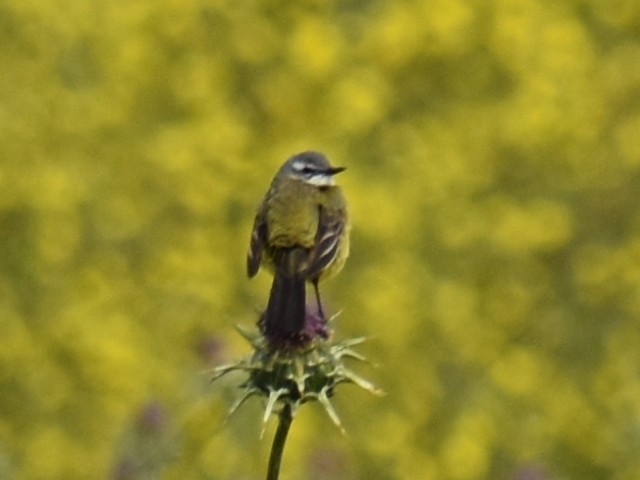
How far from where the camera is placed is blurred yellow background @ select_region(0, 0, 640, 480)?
877 cm

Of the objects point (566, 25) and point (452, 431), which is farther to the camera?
point (566, 25)

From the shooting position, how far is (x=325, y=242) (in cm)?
422

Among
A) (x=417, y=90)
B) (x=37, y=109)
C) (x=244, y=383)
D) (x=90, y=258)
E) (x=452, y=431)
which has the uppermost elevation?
(x=417, y=90)

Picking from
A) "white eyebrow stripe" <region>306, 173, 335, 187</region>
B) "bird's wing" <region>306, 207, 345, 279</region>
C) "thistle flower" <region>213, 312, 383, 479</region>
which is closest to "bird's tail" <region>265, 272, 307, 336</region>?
"thistle flower" <region>213, 312, 383, 479</region>

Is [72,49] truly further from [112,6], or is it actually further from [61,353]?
[61,353]

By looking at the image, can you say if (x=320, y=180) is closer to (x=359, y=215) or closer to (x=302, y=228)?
(x=302, y=228)

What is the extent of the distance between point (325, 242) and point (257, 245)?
17cm

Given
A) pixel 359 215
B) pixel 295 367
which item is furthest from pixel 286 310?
pixel 359 215

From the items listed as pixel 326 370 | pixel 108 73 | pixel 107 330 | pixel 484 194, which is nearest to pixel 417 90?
pixel 484 194

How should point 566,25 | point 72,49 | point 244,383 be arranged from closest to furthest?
point 244,383 → point 72,49 → point 566,25

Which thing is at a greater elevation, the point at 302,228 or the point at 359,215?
the point at 359,215

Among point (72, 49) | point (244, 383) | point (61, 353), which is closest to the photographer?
point (244, 383)

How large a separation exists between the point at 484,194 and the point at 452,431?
1.43 m

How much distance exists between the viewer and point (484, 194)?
9.59 m
